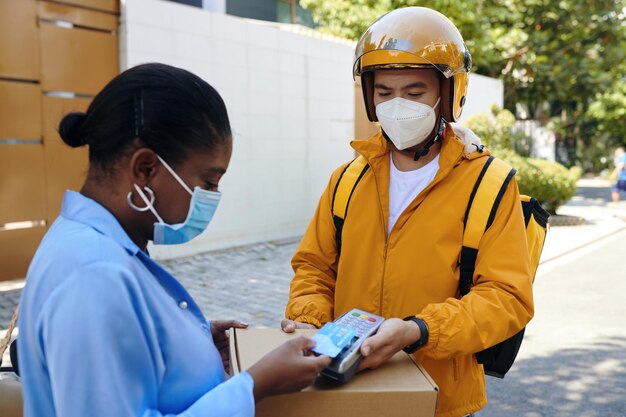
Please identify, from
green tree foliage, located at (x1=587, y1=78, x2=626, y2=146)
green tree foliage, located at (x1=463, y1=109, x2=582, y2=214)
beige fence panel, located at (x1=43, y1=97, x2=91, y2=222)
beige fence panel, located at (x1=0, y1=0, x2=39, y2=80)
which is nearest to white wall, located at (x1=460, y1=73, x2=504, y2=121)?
green tree foliage, located at (x1=463, y1=109, x2=582, y2=214)

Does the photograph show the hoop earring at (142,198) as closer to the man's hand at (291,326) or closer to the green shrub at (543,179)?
the man's hand at (291,326)

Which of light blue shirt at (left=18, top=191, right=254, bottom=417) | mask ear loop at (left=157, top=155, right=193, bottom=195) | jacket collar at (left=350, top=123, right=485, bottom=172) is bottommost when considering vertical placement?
light blue shirt at (left=18, top=191, right=254, bottom=417)

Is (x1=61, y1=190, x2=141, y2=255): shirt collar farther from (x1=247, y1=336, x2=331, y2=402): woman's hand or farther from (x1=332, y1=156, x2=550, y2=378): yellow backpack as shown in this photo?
(x1=332, y1=156, x2=550, y2=378): yellow backpack

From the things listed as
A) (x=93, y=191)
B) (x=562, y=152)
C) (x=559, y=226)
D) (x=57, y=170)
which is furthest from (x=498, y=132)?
(x=562, y=152)

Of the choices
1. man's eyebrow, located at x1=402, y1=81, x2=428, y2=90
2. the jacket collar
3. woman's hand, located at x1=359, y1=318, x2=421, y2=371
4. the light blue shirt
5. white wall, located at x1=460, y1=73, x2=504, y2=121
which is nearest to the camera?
→ the light blue shirt

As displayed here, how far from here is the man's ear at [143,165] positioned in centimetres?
128

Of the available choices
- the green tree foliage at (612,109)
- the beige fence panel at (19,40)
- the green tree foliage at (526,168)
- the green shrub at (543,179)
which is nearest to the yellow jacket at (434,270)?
the beige fence panel at (19,40)

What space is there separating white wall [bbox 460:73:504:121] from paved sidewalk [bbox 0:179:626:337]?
16.5 ft

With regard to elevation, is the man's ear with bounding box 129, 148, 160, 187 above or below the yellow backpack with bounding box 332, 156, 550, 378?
above

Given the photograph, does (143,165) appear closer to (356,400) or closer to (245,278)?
(356,400)

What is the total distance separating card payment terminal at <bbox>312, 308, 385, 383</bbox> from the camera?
1431 millimetres

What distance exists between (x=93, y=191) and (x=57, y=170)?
6.81 m

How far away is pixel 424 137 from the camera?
7.01 feet

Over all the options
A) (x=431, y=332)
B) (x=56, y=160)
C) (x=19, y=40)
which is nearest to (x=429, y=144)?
(x=431, y=332)
